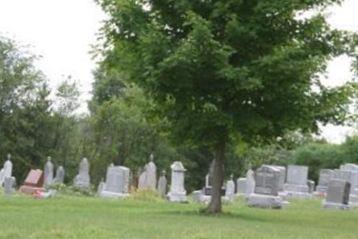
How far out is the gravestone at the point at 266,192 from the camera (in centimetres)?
→ 2736

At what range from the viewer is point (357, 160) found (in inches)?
2312

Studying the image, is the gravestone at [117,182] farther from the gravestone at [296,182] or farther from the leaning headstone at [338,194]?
the gravestone at [296,182]

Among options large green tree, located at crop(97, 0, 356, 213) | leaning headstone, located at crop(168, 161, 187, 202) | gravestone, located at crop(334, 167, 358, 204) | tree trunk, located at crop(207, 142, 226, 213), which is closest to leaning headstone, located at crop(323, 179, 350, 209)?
gravestone, located at crop(334, 167, 358, 204)

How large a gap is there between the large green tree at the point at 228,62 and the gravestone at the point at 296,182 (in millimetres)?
23192

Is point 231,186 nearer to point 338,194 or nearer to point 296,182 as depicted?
point 338,194

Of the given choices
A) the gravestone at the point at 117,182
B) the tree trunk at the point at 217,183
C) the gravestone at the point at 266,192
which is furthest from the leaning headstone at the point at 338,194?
the tree trunk at the point at 217,183

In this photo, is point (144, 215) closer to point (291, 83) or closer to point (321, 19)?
point (291, 83)

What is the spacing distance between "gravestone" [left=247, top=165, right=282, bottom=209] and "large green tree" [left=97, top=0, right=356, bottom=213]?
7748 mm

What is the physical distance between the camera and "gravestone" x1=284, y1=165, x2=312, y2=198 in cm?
4272

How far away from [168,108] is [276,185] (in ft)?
31.7

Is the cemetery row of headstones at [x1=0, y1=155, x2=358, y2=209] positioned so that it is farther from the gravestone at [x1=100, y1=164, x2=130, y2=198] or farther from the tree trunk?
the tree trunk

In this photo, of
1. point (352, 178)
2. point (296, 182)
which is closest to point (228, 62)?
point (352, 178)

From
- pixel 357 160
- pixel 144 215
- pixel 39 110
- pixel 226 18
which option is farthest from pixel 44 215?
pixel 357 160

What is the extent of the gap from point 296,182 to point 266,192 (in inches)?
635
